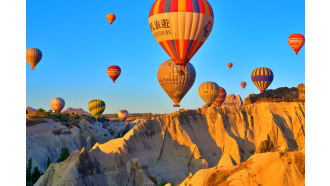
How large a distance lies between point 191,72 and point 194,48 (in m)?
17.7

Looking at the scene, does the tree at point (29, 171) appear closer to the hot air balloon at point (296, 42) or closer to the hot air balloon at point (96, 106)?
the hot air balloon at point (296, 42)

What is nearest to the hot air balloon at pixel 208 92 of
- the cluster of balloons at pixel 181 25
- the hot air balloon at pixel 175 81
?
the hot air balloon at pixel 175 81

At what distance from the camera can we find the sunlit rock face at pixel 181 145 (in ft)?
127

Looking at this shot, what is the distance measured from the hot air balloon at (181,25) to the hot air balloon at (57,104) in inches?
3318

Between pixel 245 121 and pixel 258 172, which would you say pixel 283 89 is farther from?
pixel 258 172

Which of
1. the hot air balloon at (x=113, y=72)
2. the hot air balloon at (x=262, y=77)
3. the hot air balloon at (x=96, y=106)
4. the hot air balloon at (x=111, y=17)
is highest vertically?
the hot air balloon at (x=111, y=17)

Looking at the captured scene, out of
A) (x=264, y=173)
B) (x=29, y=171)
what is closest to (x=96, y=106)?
(x=29, y=171)

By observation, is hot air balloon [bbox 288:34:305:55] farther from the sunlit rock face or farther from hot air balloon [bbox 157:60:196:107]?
hot air balloon [bbox 157:60:196:107]

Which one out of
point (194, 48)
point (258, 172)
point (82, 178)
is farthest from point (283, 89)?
point (258, 172)

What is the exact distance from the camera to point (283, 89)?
95500mm

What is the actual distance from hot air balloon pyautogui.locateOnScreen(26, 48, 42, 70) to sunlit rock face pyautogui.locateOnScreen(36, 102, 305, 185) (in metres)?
38.5

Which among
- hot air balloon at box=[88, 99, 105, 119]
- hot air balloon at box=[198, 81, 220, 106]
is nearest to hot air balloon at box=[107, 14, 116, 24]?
hot air balloon at box=[198, 81, 220, 106]

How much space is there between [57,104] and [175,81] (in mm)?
72070
